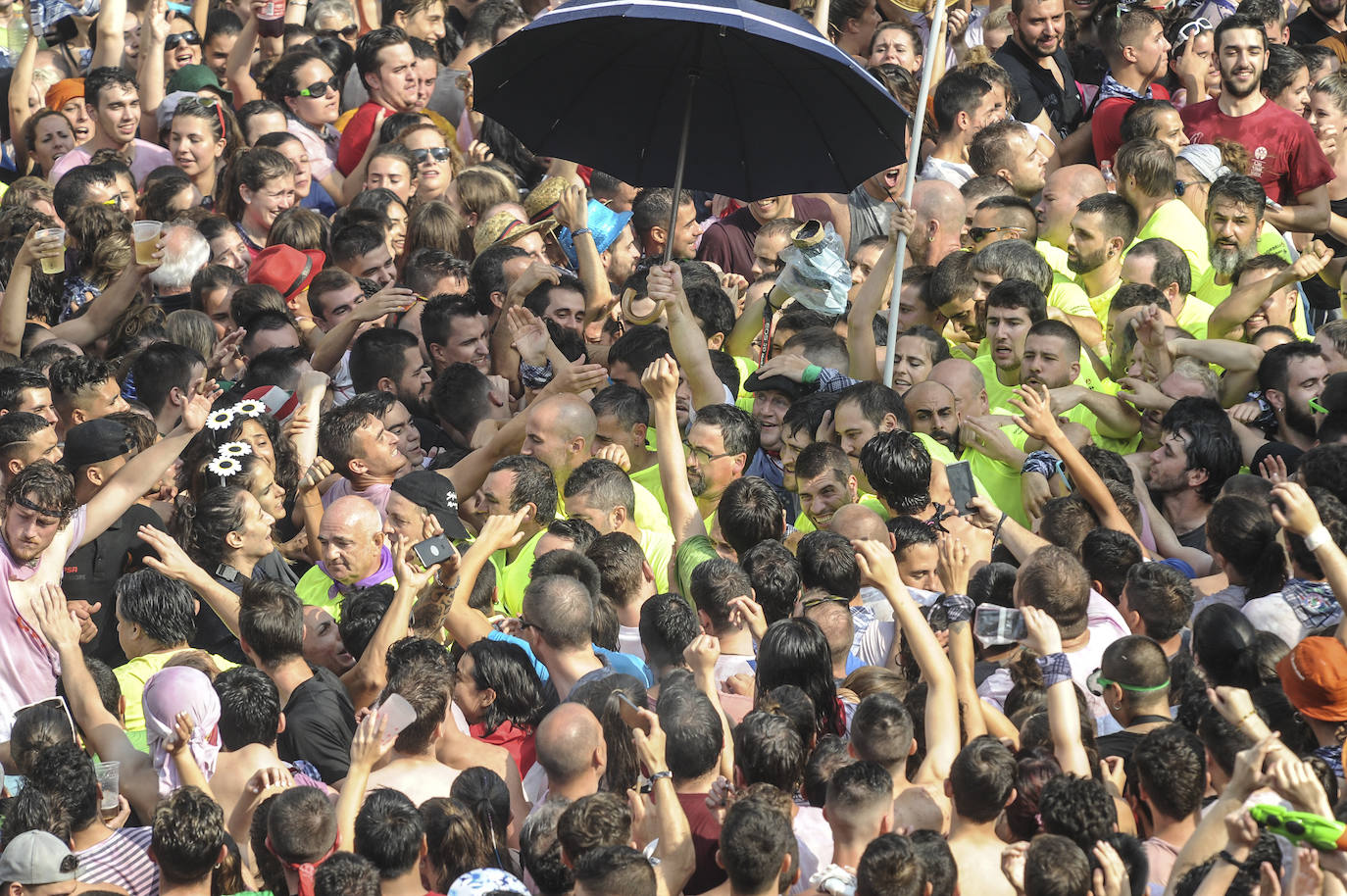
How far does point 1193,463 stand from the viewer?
7.55 meters

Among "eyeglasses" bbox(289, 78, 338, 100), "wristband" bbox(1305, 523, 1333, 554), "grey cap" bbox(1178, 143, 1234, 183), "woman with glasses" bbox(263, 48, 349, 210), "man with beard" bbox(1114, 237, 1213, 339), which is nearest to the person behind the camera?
"wristband" bbox(1305, 523, 1333, 554)

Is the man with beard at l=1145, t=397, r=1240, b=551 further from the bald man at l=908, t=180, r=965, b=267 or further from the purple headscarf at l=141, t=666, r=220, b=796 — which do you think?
the purple headscarf at l=141, t=666, r=220, b=796

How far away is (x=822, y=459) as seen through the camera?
7539mm

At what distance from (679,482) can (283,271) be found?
3193 millimetres

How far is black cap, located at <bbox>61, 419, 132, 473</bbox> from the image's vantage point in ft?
25.2

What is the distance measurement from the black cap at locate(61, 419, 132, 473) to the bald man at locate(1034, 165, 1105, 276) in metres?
4.70

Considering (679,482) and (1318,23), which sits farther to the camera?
(1318,23)

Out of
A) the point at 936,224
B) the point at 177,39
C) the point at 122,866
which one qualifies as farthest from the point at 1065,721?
the point at 177,39

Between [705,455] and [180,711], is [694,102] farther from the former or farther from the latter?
[180,711]

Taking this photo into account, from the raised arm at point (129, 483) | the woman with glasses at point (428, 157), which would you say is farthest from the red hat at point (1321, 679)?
the woman with glasses at point (428, 157)

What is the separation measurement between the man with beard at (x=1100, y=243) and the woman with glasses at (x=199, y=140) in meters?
5.06

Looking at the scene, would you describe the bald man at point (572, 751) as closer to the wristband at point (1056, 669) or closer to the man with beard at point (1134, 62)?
the wristband at point (1056, 669)

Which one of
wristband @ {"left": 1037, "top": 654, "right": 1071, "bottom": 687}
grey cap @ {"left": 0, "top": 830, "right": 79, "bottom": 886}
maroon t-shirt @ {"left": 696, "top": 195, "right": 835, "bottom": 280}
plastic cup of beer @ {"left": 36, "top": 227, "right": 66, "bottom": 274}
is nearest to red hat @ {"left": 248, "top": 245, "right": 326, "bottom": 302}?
plastic cup of beer @ {"left": 36, "top": 227, "right": 66, "bottom": 274}

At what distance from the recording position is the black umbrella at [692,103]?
759 centimetres
